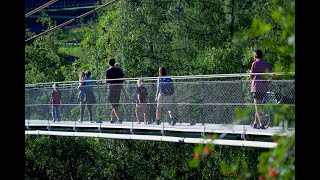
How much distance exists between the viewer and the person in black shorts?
1859 centimetres

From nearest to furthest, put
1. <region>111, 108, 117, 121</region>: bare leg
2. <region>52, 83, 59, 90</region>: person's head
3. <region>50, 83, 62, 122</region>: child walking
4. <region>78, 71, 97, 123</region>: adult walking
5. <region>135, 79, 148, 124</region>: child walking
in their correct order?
<region>135, 79, 148, 124</region>: child walking
<region>111, 108, 117, 121</region>: bare leg
<region>78, 71, 97, 123</region>: adult walking
<region>50, 83, 62, 122</region>: child walking
<region>52, 83, 59, 90</region>: person's head

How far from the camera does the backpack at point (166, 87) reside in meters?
17.5

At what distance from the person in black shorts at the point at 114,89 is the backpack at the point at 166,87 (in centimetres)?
133

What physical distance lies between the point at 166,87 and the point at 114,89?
179 centimetres

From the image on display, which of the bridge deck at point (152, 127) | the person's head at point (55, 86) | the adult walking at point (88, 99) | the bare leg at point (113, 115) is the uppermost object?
the person's head at point (55, 86)

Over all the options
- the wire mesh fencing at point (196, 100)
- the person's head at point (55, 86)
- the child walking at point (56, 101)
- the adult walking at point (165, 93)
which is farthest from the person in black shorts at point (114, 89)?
the person's head at point (55, 86)

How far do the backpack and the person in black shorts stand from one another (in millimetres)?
1328

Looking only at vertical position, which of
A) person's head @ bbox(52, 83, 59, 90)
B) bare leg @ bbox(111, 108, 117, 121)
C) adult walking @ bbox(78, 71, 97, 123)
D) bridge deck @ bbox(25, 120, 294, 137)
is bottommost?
bridge deck @ bbox(25, 120, 294, 137)

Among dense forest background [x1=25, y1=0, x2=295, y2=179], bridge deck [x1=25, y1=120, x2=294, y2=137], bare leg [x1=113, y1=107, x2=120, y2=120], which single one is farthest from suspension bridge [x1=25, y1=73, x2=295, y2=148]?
dense forest background [x1=25, y1=0, x2=295, y2=179]

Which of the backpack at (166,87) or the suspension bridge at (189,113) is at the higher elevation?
the backpack at (166,87)

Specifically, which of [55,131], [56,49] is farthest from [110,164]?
[55,131]

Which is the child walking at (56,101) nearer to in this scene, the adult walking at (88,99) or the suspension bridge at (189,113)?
the suspension bridge at (189,113)

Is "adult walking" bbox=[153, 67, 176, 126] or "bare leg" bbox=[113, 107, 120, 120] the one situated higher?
"adult walking" bbox=[153, 67, 176, 126]

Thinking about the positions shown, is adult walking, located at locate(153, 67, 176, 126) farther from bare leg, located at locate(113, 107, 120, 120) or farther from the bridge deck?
bare leg, located at locate(113, 107, 120, 120)
